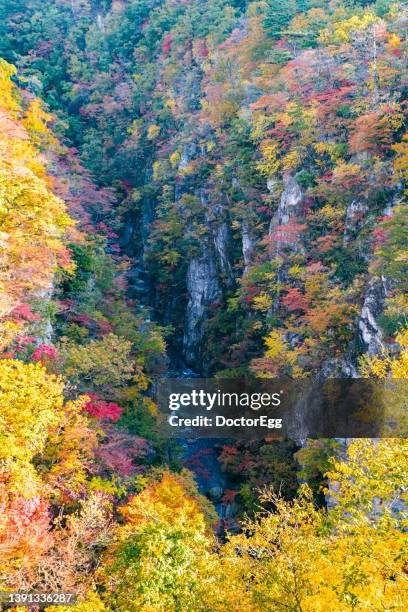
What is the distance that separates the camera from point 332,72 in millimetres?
22891

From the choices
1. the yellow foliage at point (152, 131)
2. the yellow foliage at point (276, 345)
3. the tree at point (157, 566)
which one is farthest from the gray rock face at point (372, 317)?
the yellow foliage at point (152, 131)

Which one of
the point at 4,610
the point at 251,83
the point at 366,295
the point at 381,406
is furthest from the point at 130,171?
the point at 4,610

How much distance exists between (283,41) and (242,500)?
25.6 metres

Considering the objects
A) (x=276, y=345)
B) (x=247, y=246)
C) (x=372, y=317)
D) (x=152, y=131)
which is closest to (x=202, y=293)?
(x=247, y=246)

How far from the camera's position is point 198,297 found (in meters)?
27.8

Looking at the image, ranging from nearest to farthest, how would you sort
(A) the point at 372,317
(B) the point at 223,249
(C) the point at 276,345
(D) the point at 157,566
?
(D) the point at 157,566, (A) the point at 372,317, (C) the point at 276,345, (B) the point at 223,249

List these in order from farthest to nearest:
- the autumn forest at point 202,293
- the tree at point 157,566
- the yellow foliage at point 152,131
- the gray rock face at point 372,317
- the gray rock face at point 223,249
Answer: the yellow foliage at point 152,131 → the gray rock face at point 223,249 → the gray rock face at point 372,317 → the autumn forest at point 202,293 → the tree at point 157,566

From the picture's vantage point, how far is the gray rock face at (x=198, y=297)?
89.2 ft

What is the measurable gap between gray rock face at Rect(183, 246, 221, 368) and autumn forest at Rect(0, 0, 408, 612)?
0.43 feet

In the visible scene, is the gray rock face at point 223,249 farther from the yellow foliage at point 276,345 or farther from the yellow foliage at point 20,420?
the yellow foliage at point 20,420

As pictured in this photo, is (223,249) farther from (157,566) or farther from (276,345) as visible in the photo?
(157,566)

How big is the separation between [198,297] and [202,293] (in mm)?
363

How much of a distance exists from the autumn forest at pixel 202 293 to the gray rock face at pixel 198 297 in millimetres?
130

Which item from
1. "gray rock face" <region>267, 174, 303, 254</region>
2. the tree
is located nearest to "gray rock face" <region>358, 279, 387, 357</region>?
"gray rock face" <region>267, 174, 303, 254</region>
